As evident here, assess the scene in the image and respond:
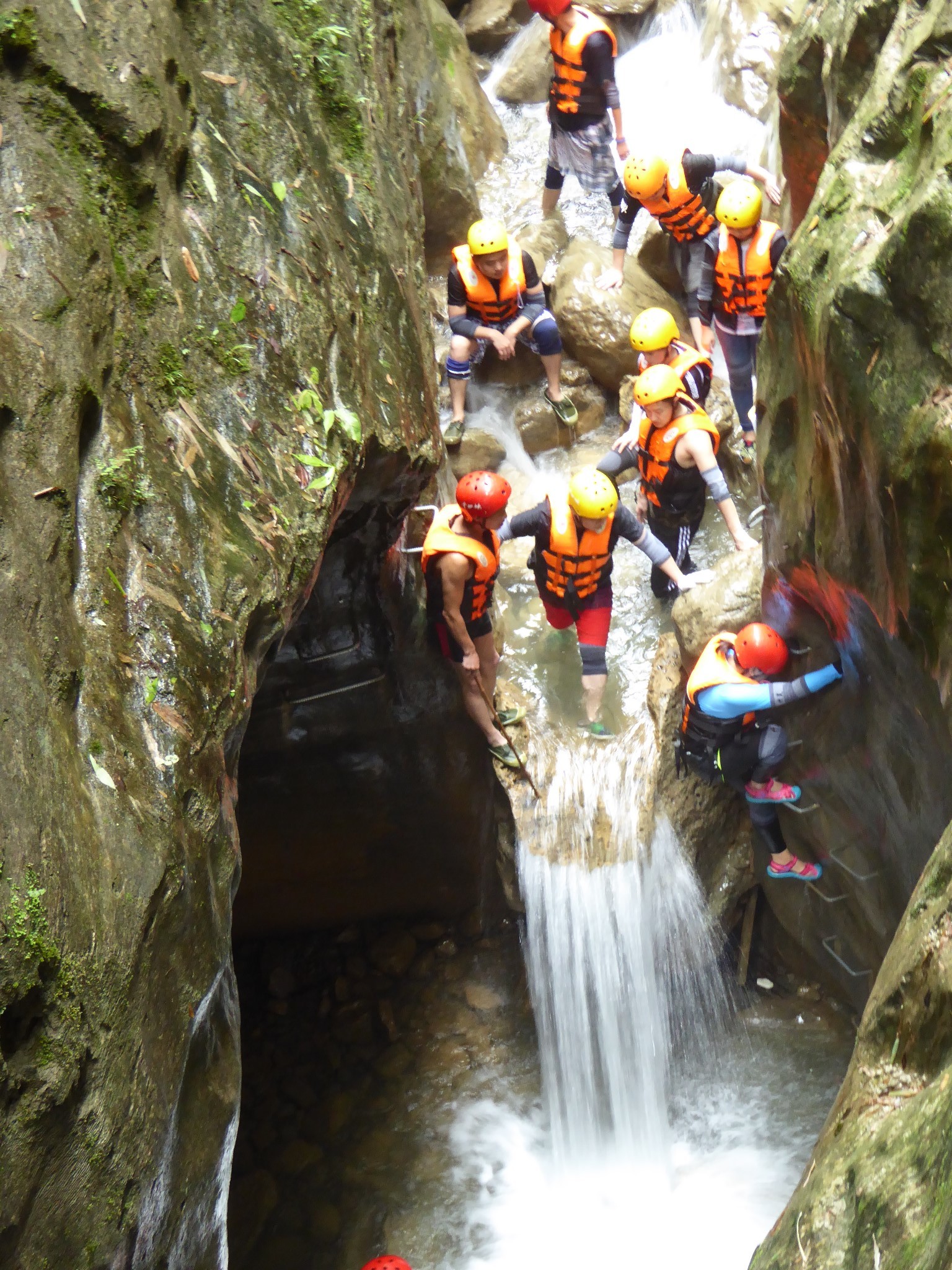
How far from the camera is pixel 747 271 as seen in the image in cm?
692

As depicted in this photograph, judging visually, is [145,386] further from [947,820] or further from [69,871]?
[947,820]

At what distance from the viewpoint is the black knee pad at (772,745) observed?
5680 millimetres

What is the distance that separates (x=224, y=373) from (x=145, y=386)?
0.40 meters

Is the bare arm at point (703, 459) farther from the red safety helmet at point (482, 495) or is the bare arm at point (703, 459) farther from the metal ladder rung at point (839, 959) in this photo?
the metal ladder rung at point (839, 959)

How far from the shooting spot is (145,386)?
10.3 ft

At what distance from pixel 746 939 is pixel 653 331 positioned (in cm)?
412

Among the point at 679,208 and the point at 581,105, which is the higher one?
the point at 581,105

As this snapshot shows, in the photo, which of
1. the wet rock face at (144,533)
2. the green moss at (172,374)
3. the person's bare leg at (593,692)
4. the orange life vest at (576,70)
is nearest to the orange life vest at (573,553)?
the person's bare leg at (593,692)

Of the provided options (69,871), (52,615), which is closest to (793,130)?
(52,615)

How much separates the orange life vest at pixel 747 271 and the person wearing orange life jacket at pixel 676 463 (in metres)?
1.07

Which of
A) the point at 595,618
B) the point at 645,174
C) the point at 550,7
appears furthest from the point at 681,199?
the point at 595,618

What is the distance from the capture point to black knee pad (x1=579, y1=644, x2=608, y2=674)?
645 centimetres

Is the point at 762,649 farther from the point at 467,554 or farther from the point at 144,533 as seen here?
the point at 144,533

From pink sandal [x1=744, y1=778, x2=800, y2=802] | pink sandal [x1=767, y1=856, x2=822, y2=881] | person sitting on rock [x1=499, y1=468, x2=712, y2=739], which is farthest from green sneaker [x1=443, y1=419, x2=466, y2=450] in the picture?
pink sandal [x1=767, y1=856, x2=822, y2=881]
